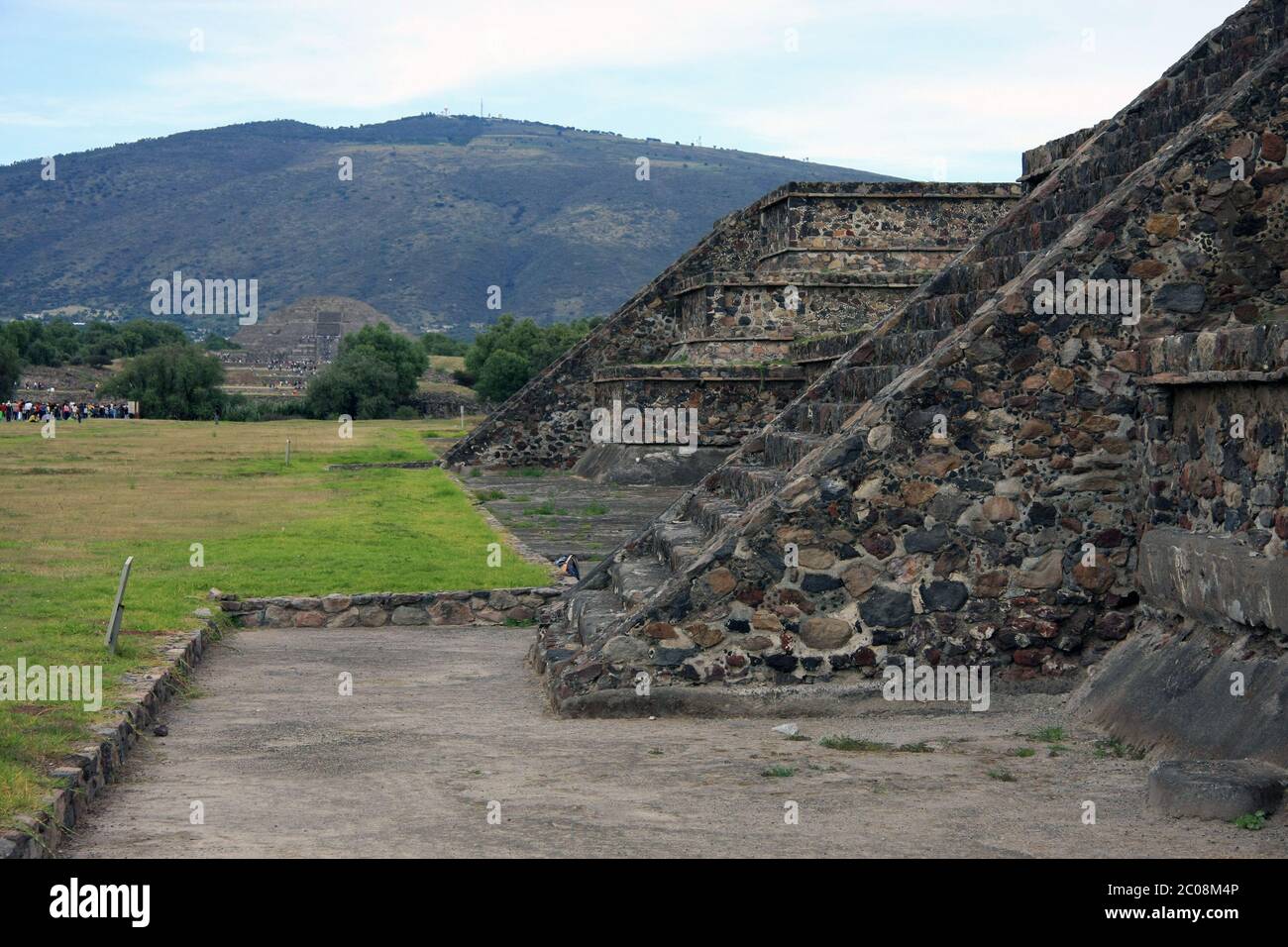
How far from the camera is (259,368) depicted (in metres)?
112

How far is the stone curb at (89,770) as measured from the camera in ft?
18.8

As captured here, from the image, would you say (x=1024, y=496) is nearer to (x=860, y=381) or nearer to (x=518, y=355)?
(x=860, y=381)

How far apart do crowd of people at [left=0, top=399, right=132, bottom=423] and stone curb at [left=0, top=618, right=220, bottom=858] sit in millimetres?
58335

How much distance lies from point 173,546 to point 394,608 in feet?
17.1

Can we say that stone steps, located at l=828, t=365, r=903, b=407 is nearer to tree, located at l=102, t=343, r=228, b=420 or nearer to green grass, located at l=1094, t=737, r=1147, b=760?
green grass, located at l=1094, t=737, r=1147, b=760

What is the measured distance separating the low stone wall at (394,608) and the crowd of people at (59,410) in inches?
2145

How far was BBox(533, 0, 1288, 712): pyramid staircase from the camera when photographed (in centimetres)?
895

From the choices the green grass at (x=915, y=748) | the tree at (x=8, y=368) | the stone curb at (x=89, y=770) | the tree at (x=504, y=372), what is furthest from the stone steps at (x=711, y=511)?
the tree at (x=8, y=368)

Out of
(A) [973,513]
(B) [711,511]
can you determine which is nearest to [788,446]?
(B) [711,511]

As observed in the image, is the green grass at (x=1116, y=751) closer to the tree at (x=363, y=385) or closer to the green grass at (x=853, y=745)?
the green grass at (x=853, y=745)

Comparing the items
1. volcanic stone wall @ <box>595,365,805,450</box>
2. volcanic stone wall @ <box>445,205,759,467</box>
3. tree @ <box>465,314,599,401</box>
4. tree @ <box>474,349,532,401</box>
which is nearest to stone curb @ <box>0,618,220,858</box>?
volcanic stone wall @ <box>595,365,805,450</box>

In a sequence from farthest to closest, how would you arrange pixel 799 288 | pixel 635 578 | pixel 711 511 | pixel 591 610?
pixel 799 288 < pixel 711 511 < pixel 635 578 < pixel 591 610

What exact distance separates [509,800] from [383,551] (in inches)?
406

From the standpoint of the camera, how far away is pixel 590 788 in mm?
7203
